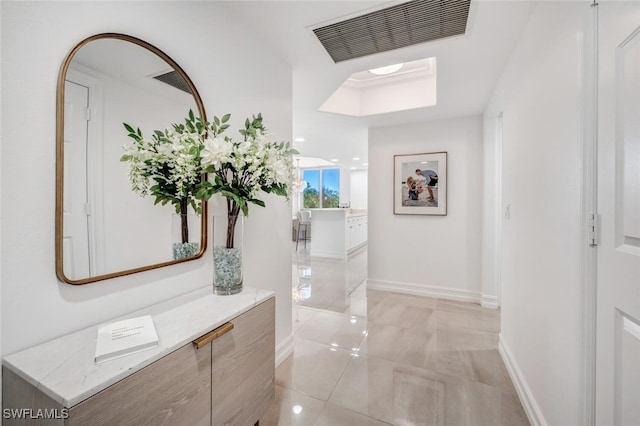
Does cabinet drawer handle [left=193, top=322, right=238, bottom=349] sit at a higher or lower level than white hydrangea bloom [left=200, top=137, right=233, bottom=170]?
lower

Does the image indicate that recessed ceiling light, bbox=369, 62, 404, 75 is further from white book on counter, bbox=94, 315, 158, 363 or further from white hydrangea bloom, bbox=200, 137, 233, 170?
white book on counter, bbox=94, 315, 158, 363

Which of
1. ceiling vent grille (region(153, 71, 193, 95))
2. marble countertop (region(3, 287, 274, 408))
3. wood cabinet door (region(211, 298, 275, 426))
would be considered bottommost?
wood cabinet door (region(211, 298, 275, 426))

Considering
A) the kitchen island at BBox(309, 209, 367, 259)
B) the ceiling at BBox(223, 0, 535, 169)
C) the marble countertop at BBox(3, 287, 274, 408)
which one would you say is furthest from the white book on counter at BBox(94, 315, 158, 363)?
the kitchen island at BBox(309, 209, 367, 259)

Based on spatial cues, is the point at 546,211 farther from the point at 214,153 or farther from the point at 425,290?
the point at 425,290

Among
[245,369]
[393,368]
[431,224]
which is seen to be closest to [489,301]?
[431,224]

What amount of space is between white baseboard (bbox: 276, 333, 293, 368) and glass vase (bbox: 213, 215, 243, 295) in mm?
923

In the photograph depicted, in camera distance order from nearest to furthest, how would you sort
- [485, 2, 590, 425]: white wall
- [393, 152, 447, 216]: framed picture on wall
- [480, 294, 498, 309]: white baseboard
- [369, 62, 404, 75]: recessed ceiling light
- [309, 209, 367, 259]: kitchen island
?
[485, 2, 590, 425]: white wall < [369, 62, 404, 75]: recessed ceiling light < [480, 294, 498, 309]: white baseboard < [393, 152, 447, 216]: framed picture on wall < [309, 209, 367, 259]: kitchen island

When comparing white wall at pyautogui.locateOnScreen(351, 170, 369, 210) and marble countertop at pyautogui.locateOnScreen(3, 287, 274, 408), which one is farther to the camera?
white wall at pyautogui.locateOnScreen(351, 170, 369, 210)

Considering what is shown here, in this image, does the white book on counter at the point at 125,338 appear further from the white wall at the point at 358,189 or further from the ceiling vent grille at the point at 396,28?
the white wall at the point at 358,189

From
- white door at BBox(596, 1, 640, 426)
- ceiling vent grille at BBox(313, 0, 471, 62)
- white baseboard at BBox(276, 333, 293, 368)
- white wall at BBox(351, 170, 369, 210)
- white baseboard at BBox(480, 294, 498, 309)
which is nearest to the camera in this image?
white door at BBox(596, 1, 640, 426)

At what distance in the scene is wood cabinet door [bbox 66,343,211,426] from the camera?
0.69 meters

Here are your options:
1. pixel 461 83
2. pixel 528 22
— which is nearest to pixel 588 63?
pixel 528 22

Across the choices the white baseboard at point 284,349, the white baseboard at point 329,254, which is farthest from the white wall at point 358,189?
the white baseboard at point 284,349

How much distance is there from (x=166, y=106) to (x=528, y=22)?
2.10 m
